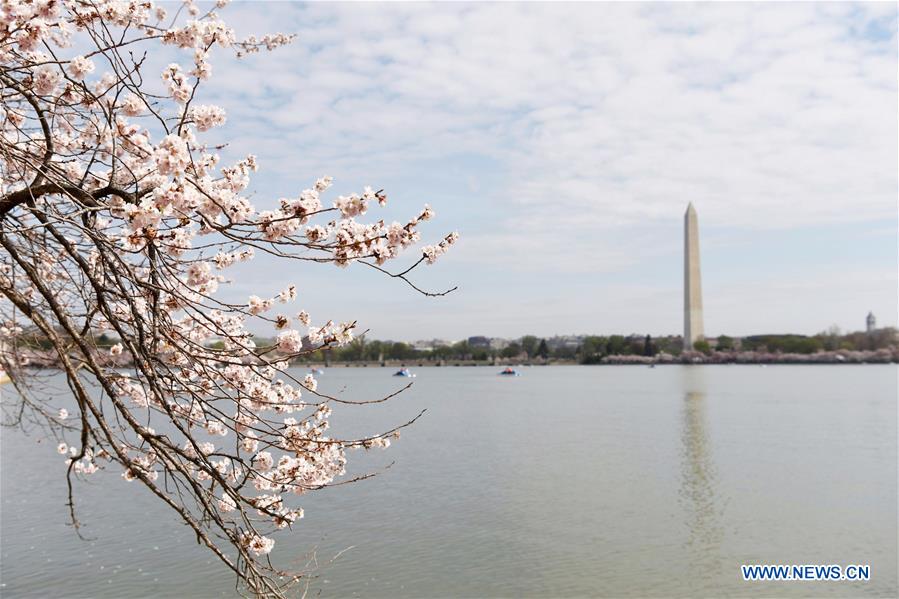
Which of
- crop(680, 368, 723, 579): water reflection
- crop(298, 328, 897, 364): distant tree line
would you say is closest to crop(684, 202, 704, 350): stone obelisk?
crop(298, 328, 897, 364): distant tree line

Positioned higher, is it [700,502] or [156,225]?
[156,225]

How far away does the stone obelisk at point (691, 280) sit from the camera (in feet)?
234

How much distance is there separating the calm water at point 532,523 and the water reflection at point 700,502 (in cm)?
5

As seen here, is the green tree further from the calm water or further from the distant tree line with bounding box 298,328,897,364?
the calm water

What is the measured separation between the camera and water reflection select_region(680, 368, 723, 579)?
11.2m

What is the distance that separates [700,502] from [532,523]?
3.93m

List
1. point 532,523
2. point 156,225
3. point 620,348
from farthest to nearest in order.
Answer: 1. point 620,348
2. point 532,523
3. point 156,225

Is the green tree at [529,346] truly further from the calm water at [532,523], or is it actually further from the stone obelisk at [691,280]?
the calm water at [532,523]

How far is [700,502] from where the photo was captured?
1465cm

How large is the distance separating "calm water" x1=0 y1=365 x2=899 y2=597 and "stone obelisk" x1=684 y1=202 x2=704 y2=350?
49.4m

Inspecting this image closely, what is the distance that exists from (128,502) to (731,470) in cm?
→ 1353

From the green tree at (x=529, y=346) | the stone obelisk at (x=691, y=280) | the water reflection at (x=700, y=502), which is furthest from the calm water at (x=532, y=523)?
the green tree at (x=529, y=346)

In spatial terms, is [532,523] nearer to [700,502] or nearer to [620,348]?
[700,502]

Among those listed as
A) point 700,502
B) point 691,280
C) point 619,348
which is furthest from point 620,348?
point 700,502
